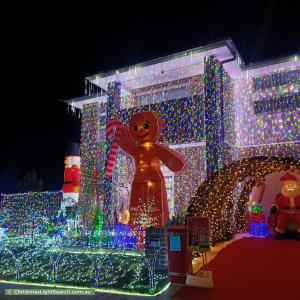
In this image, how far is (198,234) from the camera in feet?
20.3

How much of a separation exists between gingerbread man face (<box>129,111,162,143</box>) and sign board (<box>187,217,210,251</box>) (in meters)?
4.62

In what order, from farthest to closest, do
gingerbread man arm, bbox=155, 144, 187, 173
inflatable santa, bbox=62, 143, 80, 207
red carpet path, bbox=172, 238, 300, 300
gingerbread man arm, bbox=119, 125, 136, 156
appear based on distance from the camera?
inflatable santa, bbox=62, 143, 80, 207, gingerbread man arm, bbox=119, 125, 136, 156, gingerbread man arm, bbox=155, 144, 187, 173, red carpet path, bbox=172, 238, 300, 300

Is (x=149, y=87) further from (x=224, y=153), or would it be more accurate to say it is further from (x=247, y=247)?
(x=247, y=247)

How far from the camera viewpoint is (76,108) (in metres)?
20.8

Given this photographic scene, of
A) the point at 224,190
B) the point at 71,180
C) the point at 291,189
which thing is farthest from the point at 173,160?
the point at 71,180

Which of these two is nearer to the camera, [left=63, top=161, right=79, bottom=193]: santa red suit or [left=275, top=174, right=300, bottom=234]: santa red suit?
[left=275, top=174, right=300, bottom=234]: santa red suit

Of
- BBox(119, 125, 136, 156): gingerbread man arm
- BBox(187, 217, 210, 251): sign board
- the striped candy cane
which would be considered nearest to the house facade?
BBox(119, 125, 136, 156): gingerbread man arm

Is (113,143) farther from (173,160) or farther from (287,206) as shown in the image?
(287,206)

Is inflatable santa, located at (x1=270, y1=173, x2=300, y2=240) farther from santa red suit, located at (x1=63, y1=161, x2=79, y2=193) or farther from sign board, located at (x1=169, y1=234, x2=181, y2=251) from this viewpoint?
santa red suit, located at (x1=63, y1=161, x2=79, y2=193)

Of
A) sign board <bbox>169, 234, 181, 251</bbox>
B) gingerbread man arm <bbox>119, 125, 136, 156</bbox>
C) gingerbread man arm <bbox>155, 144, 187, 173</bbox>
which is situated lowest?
sign board <bbox>169, 234, 181, 251</bbox>

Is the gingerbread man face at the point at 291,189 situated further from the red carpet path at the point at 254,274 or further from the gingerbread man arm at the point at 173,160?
the gingerbread man arm at the point at 173,160

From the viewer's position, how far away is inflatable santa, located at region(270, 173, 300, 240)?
11164mm

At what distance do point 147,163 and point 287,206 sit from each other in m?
5.25

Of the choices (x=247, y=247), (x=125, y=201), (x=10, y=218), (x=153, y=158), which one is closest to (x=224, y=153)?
(x=153, y=158)
